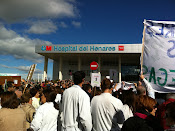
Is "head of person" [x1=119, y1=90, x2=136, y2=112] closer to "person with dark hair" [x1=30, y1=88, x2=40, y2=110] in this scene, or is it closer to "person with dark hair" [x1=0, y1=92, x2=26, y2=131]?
"person with dark hair" [x1=0, y1=92, x2=26, y2=131]

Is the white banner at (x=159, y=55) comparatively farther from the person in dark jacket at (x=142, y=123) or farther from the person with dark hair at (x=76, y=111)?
the person with dark hair at (x=76, y=111)

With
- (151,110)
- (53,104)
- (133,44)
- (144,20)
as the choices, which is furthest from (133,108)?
(133,44)

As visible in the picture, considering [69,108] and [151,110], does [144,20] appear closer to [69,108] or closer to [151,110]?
[151,110]

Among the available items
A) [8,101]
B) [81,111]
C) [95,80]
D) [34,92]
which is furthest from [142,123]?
[95,80]

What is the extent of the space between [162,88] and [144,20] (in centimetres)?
171

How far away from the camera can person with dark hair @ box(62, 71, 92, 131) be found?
285 cm

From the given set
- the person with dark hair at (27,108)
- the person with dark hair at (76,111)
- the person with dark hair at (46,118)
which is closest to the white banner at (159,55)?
the person with dark hair at (76,111)

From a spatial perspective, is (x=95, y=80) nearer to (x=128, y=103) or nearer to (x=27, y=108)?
(x=27, y=108)

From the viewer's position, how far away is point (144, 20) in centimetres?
398

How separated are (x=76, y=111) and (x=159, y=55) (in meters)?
2.29

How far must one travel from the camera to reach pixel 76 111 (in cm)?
294

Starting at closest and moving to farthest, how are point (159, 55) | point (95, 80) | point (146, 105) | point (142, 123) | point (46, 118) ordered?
point (142, 123)
point (146, 105)
point (46, 118)
point (159, 55)
point (95, 80)

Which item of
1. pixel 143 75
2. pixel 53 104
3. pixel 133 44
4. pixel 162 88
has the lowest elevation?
pixel 53 104

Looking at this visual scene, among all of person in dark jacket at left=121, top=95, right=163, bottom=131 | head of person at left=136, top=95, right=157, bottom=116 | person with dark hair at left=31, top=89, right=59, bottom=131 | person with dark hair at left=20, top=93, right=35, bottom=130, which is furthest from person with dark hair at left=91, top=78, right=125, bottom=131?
person with dark hair at left=20, top=93, right=35, bottom=130
